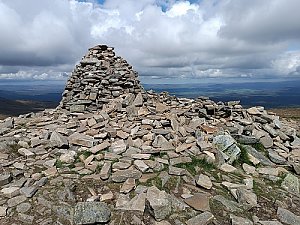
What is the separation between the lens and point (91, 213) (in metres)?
7.70

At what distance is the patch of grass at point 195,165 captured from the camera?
10.3m

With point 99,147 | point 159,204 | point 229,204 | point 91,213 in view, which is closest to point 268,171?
point 229,204

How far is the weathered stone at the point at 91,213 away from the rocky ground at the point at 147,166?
25 millimetres

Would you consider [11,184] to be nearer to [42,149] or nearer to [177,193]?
[42,149]

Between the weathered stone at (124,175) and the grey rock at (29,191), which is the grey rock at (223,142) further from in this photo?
the grey rock at (29,191)

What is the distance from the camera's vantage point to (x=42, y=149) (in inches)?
465

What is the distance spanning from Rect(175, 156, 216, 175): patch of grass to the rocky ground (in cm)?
4

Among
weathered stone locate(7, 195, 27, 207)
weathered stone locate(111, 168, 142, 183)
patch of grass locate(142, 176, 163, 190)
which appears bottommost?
weathered stone locate(7, 195, 27, 207)

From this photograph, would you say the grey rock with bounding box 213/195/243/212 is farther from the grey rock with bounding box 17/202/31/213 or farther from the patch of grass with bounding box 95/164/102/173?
the grey rock with bounding box 17/202/31/213

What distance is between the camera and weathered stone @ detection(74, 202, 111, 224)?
7617 millimetres

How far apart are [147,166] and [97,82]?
30.2ft

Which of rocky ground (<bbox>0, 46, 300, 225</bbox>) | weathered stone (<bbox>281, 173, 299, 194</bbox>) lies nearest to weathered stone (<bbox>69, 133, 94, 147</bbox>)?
rocky ground (<bbox>0, 46, 300, 225</bbox>)

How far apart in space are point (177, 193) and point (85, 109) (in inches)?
385

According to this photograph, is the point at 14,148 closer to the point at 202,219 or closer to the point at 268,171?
the point at 202,219
